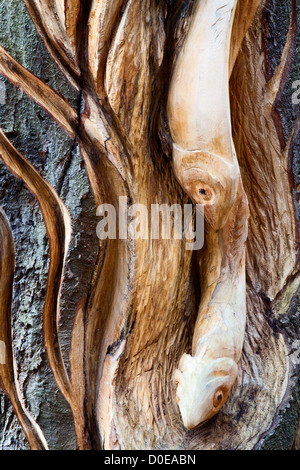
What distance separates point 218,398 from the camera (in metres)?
0.66

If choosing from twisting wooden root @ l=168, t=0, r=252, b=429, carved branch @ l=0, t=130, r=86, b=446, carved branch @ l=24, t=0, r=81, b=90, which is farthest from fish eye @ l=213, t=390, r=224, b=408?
carved branch @ l=24, t=0, r=81, b=90

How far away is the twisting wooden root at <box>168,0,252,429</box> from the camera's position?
2.14ft

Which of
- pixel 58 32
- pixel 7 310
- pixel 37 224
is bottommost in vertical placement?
pixel 7 310

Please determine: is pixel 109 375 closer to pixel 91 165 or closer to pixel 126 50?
pixel 91 165

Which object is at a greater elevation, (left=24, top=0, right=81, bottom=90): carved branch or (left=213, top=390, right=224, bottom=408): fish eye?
(left=24, top=0, right=81, bottom=90): carved branch

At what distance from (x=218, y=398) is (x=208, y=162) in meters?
0.30

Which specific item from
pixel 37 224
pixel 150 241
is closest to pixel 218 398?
pixel 150 241

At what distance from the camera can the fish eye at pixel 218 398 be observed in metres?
0.65

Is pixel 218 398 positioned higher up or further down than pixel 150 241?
further down

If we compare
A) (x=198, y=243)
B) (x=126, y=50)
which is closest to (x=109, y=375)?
(x=198, y=243)

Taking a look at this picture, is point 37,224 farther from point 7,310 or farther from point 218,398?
point 218,398

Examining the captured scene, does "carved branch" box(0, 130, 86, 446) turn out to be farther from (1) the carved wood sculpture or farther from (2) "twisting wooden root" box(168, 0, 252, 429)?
(2) "twisting wooden root" box(168, 0, 252, 429)

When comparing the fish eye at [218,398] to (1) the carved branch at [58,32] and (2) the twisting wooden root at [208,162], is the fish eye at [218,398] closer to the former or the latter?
(2) the twisting wooden root at [208,162]
